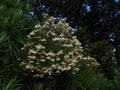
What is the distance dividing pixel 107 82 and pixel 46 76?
0.89 metres

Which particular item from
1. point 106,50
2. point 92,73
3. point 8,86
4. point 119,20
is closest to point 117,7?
point 119,20

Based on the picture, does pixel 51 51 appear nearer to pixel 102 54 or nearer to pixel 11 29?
pixel 11 29

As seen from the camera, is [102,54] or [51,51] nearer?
[51,51]

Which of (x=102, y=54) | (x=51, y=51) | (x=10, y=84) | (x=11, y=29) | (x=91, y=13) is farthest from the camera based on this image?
(x=91, y=13)

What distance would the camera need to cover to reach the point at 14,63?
22.8 feet

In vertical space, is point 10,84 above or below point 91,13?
below

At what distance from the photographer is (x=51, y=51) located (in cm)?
679

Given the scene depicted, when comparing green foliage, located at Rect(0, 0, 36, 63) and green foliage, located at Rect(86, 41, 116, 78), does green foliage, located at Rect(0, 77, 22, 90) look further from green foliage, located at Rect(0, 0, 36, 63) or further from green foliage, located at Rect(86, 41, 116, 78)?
green foliage, located at Rect(86, 41, 116, 78)

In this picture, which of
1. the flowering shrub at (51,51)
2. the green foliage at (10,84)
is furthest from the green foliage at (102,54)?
the green foliage at (10,84)

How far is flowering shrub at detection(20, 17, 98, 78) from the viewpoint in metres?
6.65

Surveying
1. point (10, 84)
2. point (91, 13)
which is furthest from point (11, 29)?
point (91, 13)

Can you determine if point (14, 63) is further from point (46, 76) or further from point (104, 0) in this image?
point (104, 0)

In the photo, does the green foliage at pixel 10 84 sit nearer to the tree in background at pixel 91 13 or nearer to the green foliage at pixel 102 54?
the green foliage at pixel 102 54

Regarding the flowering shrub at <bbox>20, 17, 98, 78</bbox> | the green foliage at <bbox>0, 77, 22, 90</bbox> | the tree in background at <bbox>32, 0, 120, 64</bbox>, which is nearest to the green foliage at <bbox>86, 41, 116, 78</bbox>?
the flowering shrub at <bbox>20, 17, 98, 78</bbox>
